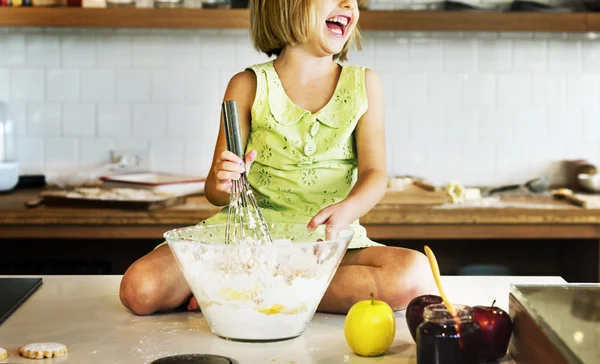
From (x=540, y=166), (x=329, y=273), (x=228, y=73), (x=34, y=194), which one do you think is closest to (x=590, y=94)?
(x=540, y=166)

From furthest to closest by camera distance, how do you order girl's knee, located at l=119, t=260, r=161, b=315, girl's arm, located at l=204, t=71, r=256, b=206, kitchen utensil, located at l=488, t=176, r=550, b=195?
kitchen utensil, located at l=488, t=176, r=550, b=195 < girl's arm, located at l=204, t=71, r=256, b=206 < girl's knee, located at l=119, t=260, r=161, b=315

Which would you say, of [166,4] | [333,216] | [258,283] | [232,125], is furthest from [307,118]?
[166,4]

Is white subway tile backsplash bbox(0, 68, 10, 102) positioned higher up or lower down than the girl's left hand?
higher up

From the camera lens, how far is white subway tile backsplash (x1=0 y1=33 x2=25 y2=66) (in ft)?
11.9

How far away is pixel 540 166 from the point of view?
146 inches

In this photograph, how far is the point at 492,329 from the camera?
1.23m

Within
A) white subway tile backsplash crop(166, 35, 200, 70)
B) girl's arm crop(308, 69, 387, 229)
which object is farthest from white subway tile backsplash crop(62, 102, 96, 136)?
girl's arm crop(308, 69, 387, 229)

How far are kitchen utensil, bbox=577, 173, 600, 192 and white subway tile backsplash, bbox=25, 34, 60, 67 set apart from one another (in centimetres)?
213

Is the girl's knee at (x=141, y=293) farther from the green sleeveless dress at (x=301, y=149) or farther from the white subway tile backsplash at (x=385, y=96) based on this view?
the white subway tile backsplash at (x=385, y=96)

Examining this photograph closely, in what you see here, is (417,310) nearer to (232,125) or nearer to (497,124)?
(232,125)

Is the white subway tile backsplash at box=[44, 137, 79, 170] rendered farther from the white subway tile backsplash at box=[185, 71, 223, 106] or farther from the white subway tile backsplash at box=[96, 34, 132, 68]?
the white subway tile backsplash at box=[185, 71, 223, 106]

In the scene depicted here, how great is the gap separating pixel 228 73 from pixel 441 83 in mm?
872

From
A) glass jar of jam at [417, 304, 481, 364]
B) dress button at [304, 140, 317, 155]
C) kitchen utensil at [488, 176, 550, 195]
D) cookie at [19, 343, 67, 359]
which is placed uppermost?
dress button at [304, 140, 317, 155]

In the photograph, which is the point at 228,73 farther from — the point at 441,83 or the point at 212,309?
the point at 212,309
